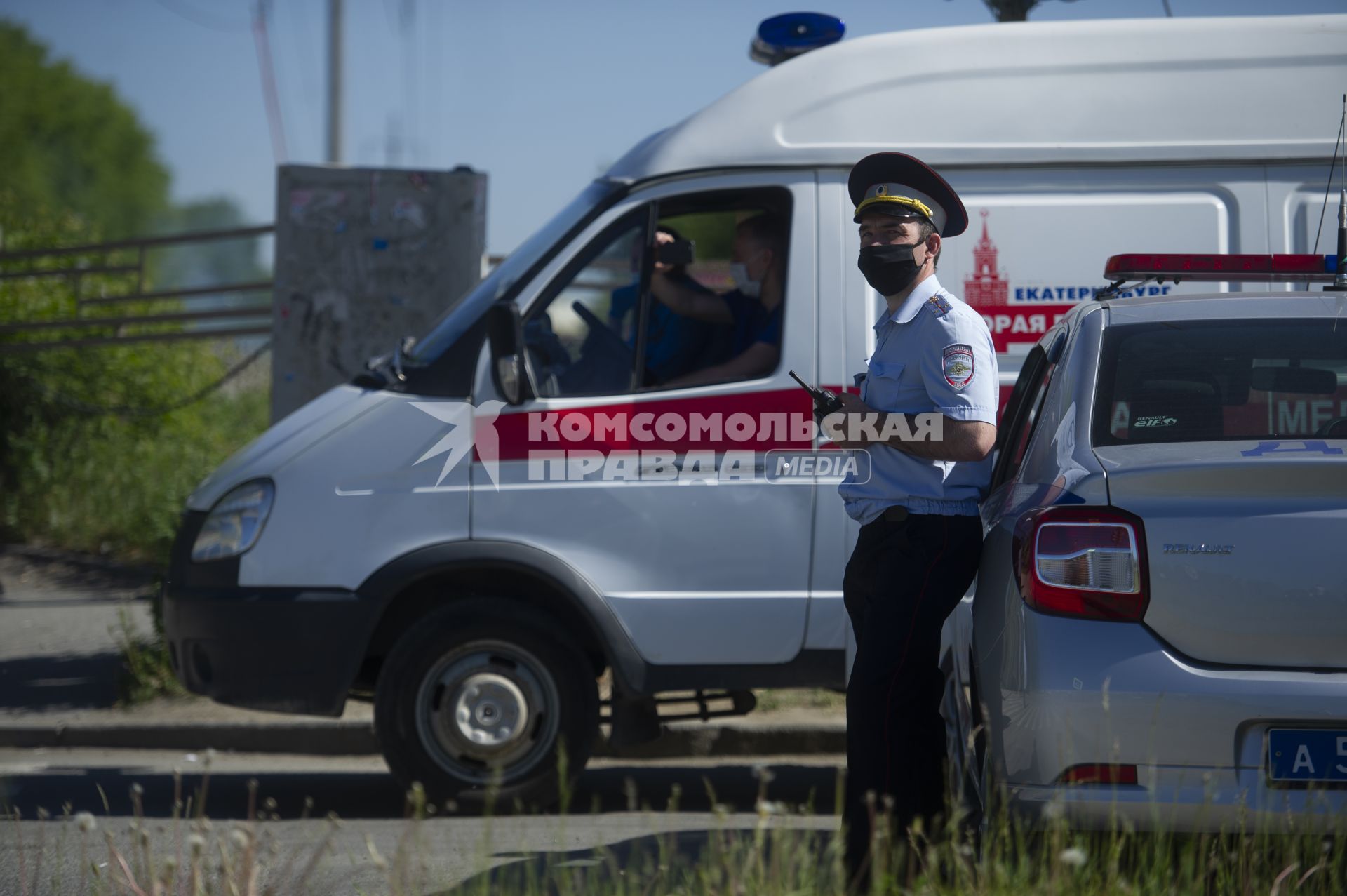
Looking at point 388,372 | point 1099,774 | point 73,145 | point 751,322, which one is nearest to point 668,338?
point 751,322

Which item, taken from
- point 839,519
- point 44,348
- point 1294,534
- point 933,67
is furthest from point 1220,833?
point 44,348

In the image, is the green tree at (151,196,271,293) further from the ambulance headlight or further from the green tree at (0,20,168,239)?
the ambulance headlight

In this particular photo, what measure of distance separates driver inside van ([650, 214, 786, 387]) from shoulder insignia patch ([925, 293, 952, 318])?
1.41 meters

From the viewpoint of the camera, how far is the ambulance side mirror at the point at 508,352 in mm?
4867

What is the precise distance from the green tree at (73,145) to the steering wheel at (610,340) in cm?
5173

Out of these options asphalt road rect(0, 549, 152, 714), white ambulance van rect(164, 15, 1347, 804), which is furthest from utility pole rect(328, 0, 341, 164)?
white ambulance van rect(164, 15, 1347, 804)

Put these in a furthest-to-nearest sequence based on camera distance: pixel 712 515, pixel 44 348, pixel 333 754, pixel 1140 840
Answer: pixel 44 348 < pixel 333 754 < pixel 712 515 < pixel 1140 840

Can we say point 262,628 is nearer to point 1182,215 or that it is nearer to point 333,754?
point 333,754

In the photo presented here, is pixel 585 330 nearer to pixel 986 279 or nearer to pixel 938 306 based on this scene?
pixel 986 279

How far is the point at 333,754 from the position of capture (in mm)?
6426

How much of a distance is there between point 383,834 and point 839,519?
2021mm

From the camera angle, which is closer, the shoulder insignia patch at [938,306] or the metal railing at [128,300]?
the shoulder insignia patch at [938,306]

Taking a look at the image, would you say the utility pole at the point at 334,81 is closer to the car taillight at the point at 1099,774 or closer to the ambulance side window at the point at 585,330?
the ambulance side window at the point at 585,330

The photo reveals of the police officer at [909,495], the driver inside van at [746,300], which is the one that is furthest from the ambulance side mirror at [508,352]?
the police officer at [909,495]
